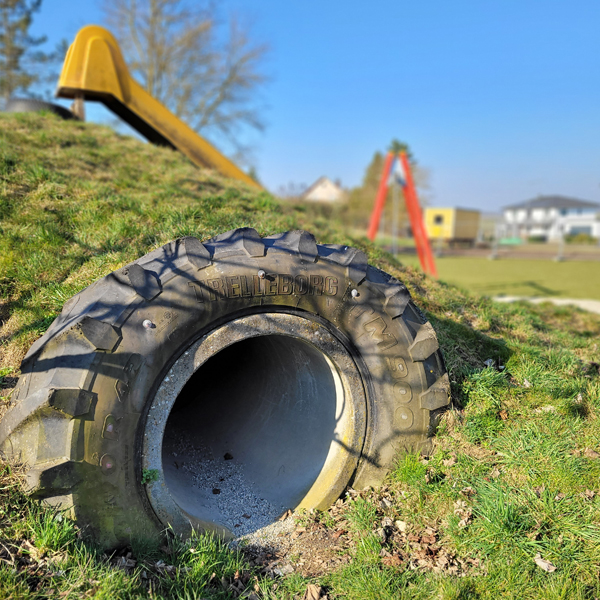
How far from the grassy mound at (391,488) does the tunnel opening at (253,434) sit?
35cm

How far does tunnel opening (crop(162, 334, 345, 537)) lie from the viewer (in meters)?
3.21

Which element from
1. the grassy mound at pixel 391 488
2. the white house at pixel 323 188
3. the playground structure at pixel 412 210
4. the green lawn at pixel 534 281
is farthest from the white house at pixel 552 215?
the grassy mound at pixel 391 488

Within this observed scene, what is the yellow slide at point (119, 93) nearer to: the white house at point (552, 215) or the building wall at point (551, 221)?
the building wall at point (551, 221)

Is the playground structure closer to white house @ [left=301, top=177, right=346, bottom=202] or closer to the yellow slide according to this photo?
the yellow slide

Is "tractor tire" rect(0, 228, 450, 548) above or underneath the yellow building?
underneath

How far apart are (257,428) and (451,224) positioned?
1641 inches

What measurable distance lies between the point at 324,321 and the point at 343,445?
779mm

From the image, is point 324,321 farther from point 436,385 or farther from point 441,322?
point 441,322

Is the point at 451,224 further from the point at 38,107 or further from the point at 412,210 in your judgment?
the point at 38,107

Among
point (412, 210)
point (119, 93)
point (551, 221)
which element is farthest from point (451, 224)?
point (119, 93)

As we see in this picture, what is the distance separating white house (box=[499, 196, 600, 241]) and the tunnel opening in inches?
2801

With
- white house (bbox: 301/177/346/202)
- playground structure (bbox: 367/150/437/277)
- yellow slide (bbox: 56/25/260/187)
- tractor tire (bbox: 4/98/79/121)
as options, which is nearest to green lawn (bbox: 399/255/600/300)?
playground structure (bbox: 367/150/437/277)

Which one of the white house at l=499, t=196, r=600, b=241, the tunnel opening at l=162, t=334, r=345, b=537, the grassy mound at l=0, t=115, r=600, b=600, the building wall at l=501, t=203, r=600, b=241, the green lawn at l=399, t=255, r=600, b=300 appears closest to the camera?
the grassy mound at l=0, t=115, r=600, b=600

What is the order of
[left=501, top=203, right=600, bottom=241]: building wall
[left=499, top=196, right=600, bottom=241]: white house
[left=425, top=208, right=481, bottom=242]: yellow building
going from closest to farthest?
1. [left=425, top=208, right=481, bottom=242]: yellow building
2. [left=501, top=203, right=600, bottom=241]: building wall
3. [left=499, top=196, right=600, bottom=241]: white house
